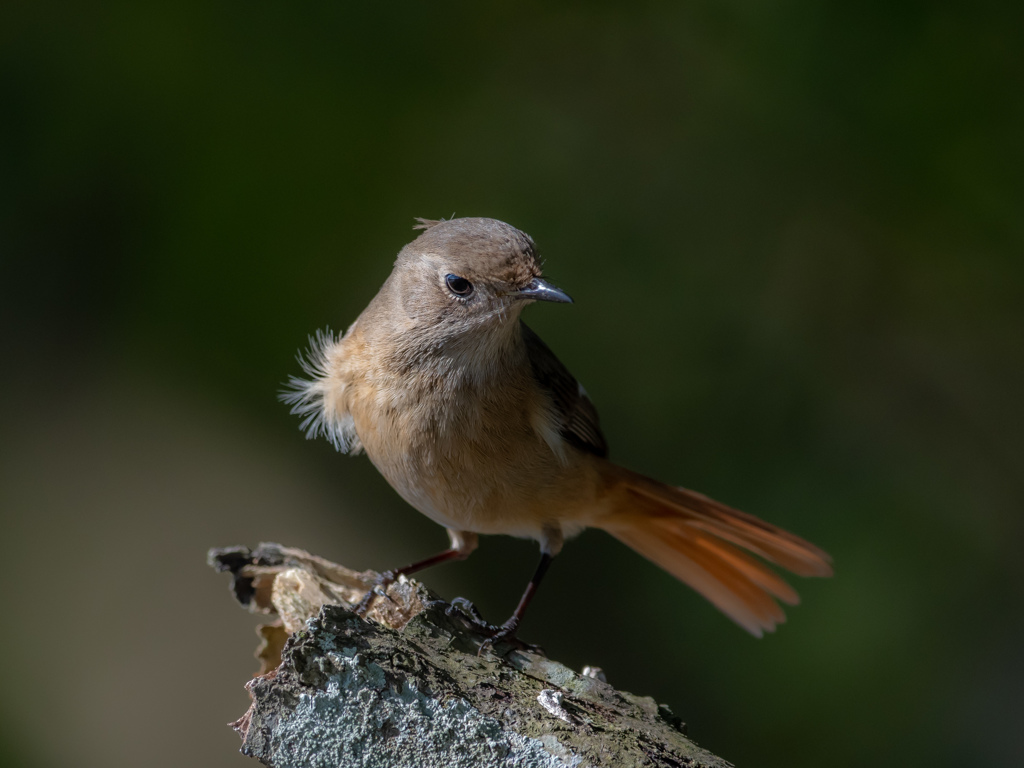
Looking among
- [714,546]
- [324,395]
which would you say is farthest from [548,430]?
[714,546]

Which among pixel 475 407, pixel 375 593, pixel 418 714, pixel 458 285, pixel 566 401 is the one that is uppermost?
pixel 458 285

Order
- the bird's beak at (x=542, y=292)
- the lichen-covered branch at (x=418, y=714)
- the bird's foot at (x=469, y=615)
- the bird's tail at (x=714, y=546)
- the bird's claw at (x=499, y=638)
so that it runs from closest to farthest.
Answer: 1. the lichen-covered branch at (x=418, y=714)
2. the bird's claw at (x=499, y=638)
3. the bird's foot at (x=469, y=615)
4. the bird's beak at (x=542, y=292)
5. the bird's tail at (x=714, y=546)

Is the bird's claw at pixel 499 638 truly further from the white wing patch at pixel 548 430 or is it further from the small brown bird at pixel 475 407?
the white wing patch at pixel 548 430

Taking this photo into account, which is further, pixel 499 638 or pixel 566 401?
pixel 566 401

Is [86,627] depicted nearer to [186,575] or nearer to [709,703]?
[186,575]

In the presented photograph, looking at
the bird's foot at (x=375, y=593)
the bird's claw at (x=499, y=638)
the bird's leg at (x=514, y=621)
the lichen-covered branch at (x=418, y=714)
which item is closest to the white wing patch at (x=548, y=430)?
the bird's leg at (x=514, y=621)

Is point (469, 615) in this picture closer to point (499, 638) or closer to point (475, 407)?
point (499, 638)

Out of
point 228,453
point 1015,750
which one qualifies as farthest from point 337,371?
point 1015,750
